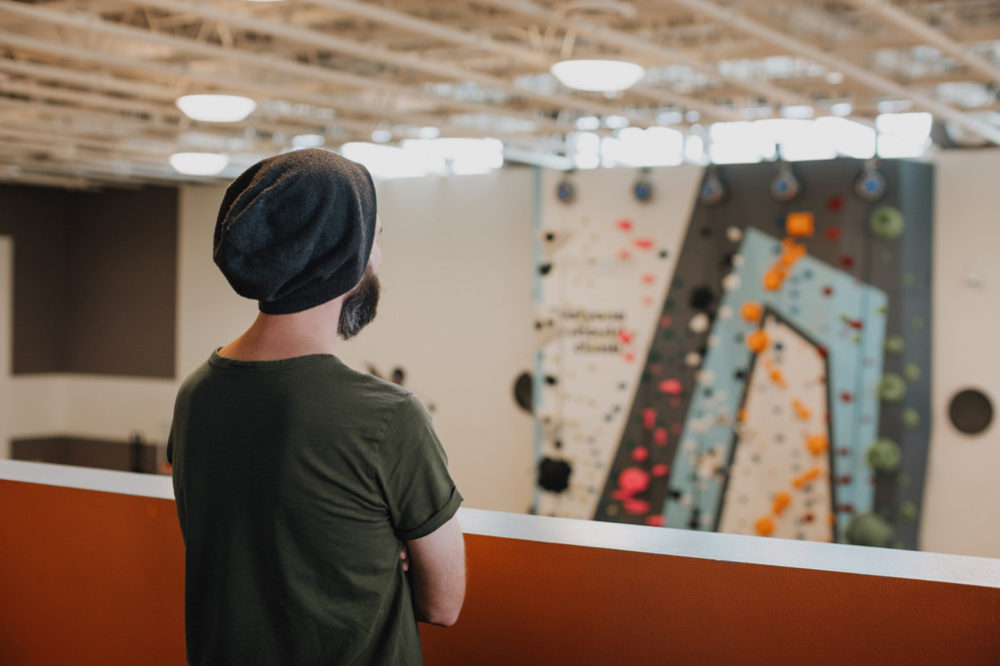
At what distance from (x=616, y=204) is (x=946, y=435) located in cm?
309

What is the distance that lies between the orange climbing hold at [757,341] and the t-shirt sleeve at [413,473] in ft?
21.9

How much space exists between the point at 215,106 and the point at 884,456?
5089 millimetres

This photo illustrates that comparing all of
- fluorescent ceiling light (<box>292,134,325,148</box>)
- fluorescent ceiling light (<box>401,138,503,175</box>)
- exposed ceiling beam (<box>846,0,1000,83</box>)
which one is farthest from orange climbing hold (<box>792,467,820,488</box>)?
fluorescent ceiling light (<box>292,134,325,148</box>)

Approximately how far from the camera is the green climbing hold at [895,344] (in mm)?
7316

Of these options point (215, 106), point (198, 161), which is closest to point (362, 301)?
point (215, 106)

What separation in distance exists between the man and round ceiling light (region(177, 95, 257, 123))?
4940 mm

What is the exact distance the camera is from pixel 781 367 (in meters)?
7.65

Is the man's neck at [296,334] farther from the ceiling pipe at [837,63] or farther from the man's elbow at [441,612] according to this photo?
the ceiling pipe at [837,63]

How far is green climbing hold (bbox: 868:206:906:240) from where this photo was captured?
729 centimetres

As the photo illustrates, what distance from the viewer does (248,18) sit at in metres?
4.73

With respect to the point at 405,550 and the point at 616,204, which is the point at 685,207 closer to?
the point at 616,204

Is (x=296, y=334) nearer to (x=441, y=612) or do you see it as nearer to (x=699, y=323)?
(x=441, y=612)

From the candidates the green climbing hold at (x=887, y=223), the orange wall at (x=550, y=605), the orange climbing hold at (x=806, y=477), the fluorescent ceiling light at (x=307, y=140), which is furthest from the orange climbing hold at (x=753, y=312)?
the orange wall at (x=550, y=605)

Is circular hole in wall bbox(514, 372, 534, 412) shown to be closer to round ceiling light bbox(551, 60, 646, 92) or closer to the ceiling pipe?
the ceiling pipe
